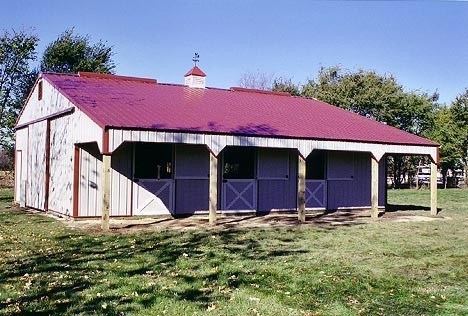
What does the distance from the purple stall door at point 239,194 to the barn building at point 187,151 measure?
33mm

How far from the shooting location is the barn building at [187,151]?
13516 millimetres

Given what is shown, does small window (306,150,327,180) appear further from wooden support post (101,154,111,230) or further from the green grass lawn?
wooden support post (101,154,111,230)

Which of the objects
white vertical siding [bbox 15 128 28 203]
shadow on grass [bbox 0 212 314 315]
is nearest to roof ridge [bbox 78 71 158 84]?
white vertical siding [bbox 15 128 28 203]

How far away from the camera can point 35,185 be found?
707 inches

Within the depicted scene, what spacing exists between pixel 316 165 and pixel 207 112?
477 cm

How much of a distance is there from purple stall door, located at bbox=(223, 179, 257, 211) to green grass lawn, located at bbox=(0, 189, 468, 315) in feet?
12.6

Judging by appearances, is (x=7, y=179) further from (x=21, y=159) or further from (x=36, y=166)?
(x=36, y=166)

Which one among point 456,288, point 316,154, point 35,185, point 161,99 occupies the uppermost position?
point 161,99

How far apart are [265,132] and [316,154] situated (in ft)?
12.9

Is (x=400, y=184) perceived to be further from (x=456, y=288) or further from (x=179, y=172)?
(x=456, y=288)

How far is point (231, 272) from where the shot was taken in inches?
305

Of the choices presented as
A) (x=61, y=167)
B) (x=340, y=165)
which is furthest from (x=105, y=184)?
(x=340, y=165)

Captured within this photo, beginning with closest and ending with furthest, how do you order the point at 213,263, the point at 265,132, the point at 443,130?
the point at 213,263
the point at 265,132
the point at 443,130

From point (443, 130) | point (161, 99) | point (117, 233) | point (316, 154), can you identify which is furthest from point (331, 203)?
point (443, 130)
